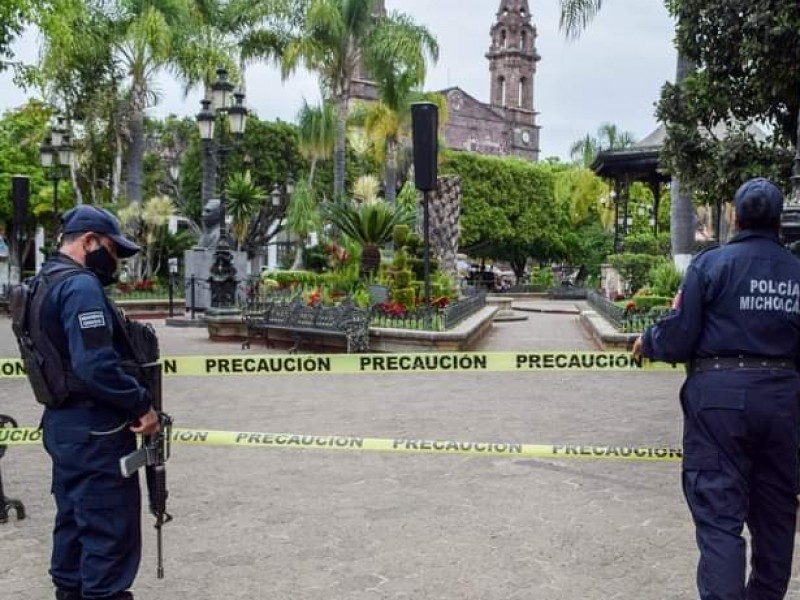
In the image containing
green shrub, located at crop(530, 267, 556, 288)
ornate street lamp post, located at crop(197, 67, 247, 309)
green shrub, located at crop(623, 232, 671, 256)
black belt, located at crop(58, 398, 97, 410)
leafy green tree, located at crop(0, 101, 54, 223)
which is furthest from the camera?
green shrub, located at crop(530, 267, 556, 288)

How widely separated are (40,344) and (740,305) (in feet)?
9.02

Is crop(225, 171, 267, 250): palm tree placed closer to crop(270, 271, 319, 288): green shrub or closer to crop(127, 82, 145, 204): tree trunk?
crop(127, 82, 145, 204): tree trunk

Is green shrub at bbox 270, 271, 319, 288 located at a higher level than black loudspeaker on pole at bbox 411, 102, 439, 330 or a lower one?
lower

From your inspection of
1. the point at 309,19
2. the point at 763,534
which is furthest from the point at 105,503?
the point at 309,19

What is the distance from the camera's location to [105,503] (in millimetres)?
3316

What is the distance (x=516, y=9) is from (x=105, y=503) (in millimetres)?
108275

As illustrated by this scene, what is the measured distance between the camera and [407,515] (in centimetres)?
526

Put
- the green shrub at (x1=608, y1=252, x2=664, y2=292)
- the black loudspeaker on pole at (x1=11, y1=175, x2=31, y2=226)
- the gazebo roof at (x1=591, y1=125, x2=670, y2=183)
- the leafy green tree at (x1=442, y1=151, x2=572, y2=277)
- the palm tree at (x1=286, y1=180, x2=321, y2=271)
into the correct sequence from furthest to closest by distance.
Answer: the leafy green tree at (x1=442, y1=151, x2=572, y2=277)
the palm tree at (x1=286, y1=180, x2=321, y2=271)
the gazebo roof at (x1=591, y1=125, x2=670, y2=183)
the green shrub at (x1=608, y1=252, x2=664, y2=292)
the black loudspeaker on pole at (x1=11, y1=175, x2=31, y2=226)

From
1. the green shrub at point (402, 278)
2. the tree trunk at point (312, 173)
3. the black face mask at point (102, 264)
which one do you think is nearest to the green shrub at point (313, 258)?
the tree trunk at point (312, 173)

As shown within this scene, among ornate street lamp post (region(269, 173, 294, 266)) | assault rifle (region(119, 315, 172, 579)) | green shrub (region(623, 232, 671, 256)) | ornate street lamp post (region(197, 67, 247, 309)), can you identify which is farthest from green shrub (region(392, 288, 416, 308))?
ornate street lamp post (region(269, 173, 294, 266))

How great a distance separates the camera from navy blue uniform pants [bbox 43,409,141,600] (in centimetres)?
330

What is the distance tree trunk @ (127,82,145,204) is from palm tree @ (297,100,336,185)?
7.14 meters

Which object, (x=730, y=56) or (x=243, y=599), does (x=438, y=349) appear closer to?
(x=730, y=56)

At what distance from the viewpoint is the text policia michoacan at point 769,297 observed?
345cm
